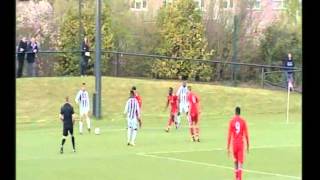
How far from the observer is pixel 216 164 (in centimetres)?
1830

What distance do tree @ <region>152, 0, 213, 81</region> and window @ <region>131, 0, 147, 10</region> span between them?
15.2ft

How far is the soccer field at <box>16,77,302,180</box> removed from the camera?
55.6 feet

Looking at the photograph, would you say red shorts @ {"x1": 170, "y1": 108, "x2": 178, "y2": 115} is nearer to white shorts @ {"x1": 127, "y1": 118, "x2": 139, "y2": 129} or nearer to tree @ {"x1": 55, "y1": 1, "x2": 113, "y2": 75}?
white shorts @ {"x1": 127, "y1": 118, "x2": 139, "y2": 129}

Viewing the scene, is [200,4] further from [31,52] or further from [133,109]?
[133,109]

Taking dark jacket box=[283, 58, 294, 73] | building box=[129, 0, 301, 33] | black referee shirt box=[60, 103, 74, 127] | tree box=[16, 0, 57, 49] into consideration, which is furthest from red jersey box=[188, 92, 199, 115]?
tree box=[16, 0, 57, 49]

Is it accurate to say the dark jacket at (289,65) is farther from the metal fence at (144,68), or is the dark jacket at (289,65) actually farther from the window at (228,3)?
the window at (228,3)

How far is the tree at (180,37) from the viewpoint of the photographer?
1646 inches

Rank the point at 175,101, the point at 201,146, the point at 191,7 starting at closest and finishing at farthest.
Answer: the point at 201,146 < the point at 175,101 < the point at 191,7

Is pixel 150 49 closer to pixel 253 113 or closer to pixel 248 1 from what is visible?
pixel 248 1

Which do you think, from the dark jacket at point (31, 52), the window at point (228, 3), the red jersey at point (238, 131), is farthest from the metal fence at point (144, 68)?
the red jersey at point (238, 131)

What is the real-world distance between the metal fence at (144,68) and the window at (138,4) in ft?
25.4

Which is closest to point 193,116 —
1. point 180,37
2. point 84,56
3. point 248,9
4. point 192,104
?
point 192,104
